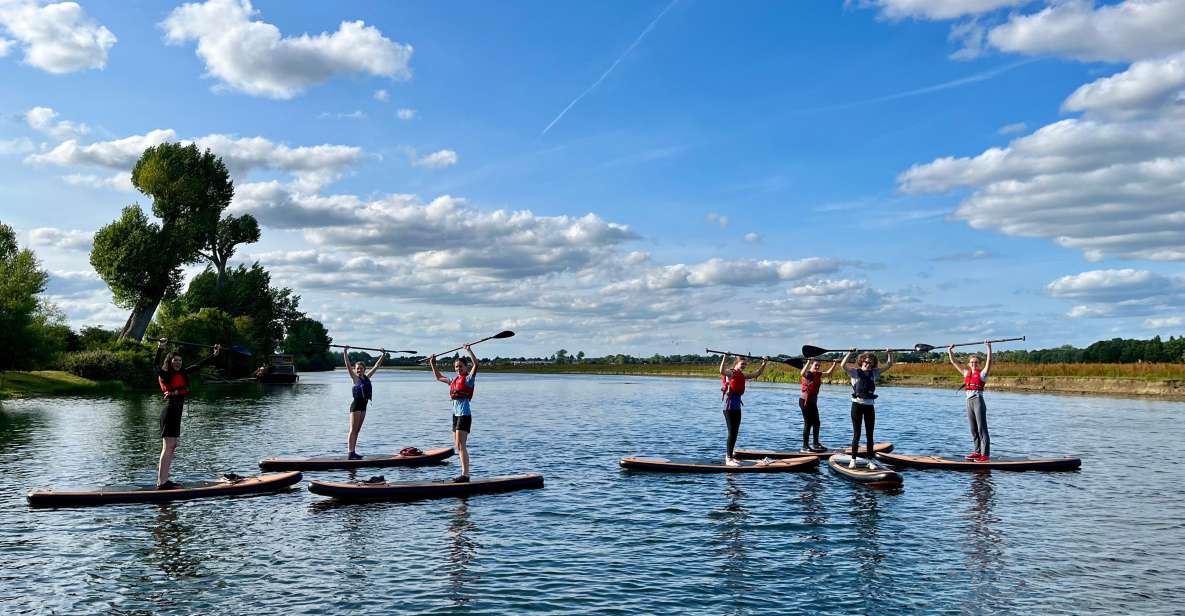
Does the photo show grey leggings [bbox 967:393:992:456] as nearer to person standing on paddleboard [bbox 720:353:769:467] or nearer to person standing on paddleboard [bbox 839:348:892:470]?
person standing on paddleboard [bbox 839:348:892:470]

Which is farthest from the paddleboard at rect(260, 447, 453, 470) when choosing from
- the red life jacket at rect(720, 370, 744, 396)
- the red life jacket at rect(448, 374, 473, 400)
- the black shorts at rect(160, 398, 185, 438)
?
the red life jacket at rect(720, 370, 744, 396)

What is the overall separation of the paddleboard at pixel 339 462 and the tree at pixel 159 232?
66703 mm

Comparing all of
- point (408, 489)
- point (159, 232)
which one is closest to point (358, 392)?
point (408, 489)

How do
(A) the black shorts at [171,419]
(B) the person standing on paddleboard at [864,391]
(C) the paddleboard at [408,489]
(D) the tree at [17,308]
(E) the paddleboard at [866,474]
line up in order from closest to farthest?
(A) the black shorts at [171,419] < (C) the paddleboard at [408,489] < (E) the paddleboard at [866,474] < (B) the person standing on paddleboard at [864,391] < (D) the tree at [17,308]

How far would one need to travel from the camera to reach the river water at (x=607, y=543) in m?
12.1

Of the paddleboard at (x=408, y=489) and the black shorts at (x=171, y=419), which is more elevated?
the black shorts at (x=171, y=419)

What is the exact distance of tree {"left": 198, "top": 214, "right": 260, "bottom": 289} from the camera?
96.7 meters

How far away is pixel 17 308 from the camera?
60.8 meters

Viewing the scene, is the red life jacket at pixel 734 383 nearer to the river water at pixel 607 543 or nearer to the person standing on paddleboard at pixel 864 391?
the river water at pixel 607 543

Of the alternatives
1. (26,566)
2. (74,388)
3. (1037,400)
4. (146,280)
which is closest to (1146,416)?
(1037,400)

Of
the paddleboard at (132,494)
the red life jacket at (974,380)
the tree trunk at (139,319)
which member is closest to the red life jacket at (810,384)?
the red life jacket at (974,380)

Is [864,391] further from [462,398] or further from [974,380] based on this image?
[462,398]

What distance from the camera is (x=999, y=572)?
44.9ft

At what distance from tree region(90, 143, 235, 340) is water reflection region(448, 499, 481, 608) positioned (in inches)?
2979
